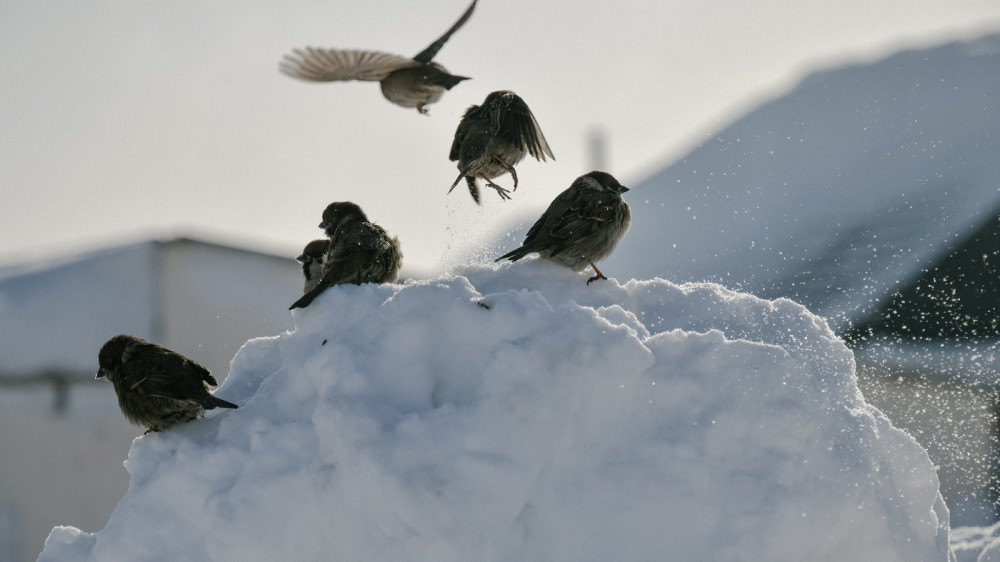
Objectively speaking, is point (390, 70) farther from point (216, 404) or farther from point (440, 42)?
point (216, 404)

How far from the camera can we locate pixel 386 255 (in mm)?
4793

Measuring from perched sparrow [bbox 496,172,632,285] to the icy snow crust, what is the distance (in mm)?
988

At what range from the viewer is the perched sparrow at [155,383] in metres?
4.18

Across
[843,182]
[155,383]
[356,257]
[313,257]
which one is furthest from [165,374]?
[843,182]

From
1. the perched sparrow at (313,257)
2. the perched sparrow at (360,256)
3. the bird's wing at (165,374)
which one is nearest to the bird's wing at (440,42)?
the perched sparrow at (313,257)

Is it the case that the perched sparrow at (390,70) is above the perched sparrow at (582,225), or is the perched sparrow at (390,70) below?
above

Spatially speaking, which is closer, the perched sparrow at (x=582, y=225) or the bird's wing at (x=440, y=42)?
the perched sparrow at (x=582, y=225)

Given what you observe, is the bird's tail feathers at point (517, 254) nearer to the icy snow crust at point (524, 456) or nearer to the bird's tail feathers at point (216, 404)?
the icy snow crust at point (524, 456)

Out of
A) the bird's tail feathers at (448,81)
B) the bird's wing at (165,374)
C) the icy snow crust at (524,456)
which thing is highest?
the bird's tail feathers at (448,81)

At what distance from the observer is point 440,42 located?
6094 millimetres

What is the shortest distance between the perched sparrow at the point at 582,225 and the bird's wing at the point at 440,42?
1.30 meters

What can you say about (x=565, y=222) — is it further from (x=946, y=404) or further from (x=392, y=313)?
(x=946, y=404)

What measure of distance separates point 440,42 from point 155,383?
8.67ft

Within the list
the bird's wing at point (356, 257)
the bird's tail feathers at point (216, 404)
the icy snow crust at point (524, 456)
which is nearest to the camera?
the icy snow crust at point (524, 456)
